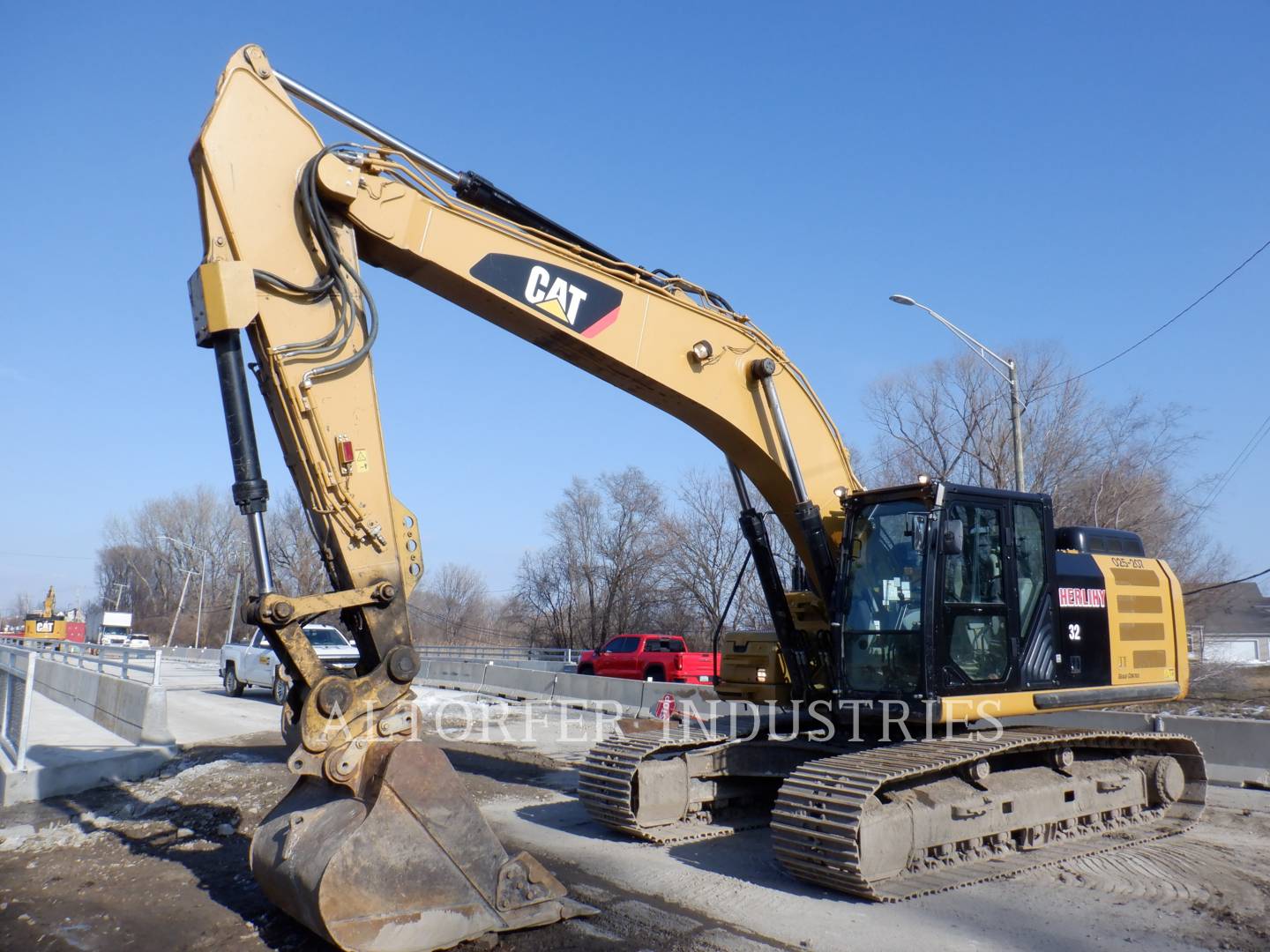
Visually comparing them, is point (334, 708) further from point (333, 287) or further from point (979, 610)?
point (979, 610)

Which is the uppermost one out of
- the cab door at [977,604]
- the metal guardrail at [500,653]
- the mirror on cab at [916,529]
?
the mirror on cab at [916,529]

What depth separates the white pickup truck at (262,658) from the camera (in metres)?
20.4

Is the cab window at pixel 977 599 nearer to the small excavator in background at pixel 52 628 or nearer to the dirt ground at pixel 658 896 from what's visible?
the dirt ground at pixel 658 896

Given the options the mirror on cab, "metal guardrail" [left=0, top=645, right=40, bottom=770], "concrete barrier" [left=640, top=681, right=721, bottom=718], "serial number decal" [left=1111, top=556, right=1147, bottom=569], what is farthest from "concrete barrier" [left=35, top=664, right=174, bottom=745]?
"serial number decal" [left=1111, top=556, right=1147, bottom=569]

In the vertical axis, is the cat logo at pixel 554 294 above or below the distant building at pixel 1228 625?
above

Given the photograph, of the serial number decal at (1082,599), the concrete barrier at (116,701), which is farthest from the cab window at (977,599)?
the concrete barrier at (116,701)

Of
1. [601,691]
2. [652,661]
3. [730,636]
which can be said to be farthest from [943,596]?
[652,661]

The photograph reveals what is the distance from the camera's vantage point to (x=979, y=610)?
7730 mm

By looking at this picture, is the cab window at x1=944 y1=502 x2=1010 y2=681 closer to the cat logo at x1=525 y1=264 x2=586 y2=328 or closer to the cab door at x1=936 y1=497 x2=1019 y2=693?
the cab door at x1=936 y1=497 x2=1019 y2=693

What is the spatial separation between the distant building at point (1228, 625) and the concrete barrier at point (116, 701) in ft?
69.2

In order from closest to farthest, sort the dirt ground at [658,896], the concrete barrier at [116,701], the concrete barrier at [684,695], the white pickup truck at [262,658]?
the dirt ground at [658,896]
the concrete barrier at [116,701]
the concrete barrier at [684,695]
the white pickup truck at [262,658]

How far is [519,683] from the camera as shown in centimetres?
2438

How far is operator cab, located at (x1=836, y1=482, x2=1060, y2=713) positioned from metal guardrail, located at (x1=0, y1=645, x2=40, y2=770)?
8166 mm

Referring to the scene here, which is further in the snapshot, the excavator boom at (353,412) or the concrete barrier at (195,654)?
the concrete barrier at (195,654)
